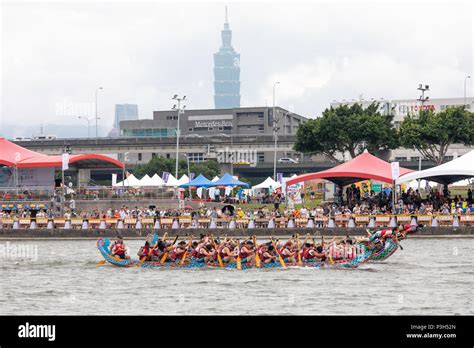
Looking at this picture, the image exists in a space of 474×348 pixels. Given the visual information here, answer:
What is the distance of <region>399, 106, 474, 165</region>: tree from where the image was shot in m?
82.2

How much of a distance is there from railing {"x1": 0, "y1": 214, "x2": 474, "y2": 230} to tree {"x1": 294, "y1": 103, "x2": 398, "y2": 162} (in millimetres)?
33551

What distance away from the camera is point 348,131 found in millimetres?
88875

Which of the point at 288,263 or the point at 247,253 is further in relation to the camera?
the point at 247,253

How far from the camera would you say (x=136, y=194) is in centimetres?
7075

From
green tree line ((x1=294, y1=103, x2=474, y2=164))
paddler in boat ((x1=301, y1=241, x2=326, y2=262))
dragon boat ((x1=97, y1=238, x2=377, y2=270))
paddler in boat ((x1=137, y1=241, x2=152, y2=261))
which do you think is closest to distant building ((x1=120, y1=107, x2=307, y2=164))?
green tree line ((x1=294, y1=103, x2=474, y2=164))

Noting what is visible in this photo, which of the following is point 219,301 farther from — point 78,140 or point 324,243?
point 78,140

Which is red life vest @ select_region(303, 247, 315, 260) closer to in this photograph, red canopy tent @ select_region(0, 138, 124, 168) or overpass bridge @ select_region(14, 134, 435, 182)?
red canopy tent @ select_region(0, 138, 124, 168)

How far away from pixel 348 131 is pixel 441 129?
10.1 meters

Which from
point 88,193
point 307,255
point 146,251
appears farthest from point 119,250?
point 88,193

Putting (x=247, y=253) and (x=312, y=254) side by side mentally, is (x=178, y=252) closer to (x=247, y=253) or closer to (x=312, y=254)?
(x=247, y=253)

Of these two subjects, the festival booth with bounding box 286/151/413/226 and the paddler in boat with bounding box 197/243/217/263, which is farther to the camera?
the festival booth with bounding box 286/151/413/226

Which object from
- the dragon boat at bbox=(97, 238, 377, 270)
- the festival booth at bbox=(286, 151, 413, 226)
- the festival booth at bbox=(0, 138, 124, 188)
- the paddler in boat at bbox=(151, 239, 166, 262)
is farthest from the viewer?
the festival booth at bbox=(0, 138, 124, 188)

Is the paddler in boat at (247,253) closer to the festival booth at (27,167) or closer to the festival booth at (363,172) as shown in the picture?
the festival booth at (363,172)
